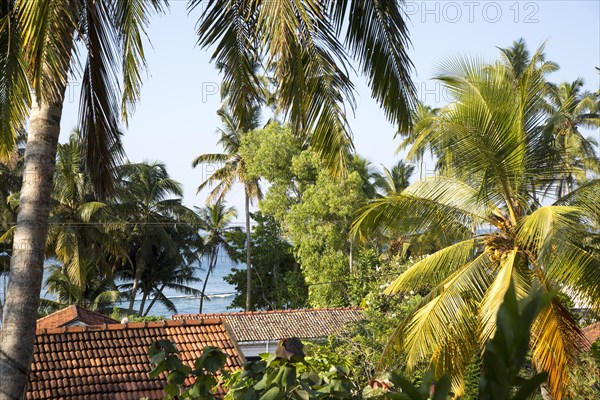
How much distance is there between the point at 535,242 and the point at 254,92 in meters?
4.34

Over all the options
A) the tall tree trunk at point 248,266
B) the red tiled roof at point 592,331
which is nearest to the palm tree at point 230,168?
the tall tree trunk at point 248,266

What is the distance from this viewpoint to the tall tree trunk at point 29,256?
5953 mm

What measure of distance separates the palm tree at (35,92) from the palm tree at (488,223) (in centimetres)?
523

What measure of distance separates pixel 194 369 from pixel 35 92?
298 cm

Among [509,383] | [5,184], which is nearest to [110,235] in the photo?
[5,184]

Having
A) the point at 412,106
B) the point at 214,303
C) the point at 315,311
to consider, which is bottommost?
the point at 214,303

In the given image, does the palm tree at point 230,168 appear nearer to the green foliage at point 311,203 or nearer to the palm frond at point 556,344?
the green foliage at point 311,203

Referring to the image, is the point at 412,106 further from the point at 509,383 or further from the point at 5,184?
the point at 5,184

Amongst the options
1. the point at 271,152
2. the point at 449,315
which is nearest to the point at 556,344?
the point at 449,315

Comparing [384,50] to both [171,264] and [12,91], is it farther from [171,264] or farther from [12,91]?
[171,264]

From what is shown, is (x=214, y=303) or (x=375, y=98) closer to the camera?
(x=375, y=98)

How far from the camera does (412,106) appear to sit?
24.4ft

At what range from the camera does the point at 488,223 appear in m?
11.1

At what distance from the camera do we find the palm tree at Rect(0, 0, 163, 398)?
5891 mm
